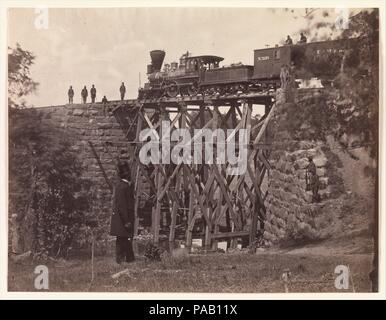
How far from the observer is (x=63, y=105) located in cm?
984

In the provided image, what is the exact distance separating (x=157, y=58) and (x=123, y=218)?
2.56 meters

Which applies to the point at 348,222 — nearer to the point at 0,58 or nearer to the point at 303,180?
the point at 303,180

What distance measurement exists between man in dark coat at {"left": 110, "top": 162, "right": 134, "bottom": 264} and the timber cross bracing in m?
0.56

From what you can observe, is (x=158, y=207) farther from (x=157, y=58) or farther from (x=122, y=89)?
(x=157, y=58)

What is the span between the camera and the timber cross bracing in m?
9.91

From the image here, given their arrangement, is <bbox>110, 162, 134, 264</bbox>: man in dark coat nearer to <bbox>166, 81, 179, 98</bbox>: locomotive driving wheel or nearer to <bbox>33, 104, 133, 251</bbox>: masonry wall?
<bbox>33, 104, 133, 251</bbox>: masonry wall

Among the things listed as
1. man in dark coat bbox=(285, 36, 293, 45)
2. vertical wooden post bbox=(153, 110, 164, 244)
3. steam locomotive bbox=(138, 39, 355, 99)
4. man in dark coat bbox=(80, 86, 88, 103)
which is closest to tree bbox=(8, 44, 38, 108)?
man in dark coat bbox=(80, 86, 88, 103)

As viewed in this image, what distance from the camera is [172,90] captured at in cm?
1134

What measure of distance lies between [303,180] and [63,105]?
155 inches

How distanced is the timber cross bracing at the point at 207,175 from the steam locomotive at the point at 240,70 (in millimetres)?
327

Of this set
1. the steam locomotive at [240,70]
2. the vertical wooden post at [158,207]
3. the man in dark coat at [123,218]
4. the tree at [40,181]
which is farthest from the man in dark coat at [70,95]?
the vertical wooden post at [158,207]

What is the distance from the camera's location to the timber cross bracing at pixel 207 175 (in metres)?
9.91

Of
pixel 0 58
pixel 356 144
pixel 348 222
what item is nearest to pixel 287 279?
pixel 348 222
